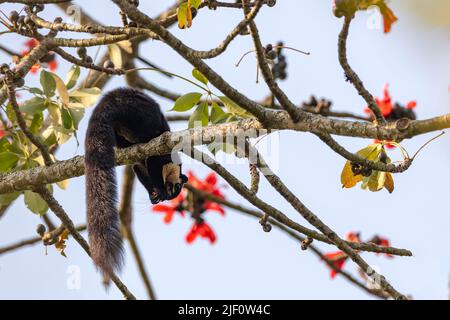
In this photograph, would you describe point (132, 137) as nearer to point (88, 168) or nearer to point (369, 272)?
point (88, 168)

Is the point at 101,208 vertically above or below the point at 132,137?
below

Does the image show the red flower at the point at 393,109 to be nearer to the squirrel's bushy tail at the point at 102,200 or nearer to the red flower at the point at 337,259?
the red flower at the point at 337,259

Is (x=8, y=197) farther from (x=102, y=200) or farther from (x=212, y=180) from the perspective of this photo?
(x=212, y=180)

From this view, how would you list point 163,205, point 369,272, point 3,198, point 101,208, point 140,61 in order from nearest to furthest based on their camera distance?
1. point 369,272
2. point 101,208
3. point 3,198
4. point 140,61
5. point 163,205

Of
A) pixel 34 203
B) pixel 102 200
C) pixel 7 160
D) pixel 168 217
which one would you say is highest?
pixel 168 217

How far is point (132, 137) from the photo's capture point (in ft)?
14.5

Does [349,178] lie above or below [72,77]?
below

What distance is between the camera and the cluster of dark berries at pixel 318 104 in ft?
17.8

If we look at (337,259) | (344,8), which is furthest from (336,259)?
(344,8)

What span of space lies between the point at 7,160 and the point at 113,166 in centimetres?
68

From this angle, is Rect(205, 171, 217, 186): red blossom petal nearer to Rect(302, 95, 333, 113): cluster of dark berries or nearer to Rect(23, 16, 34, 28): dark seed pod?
Rect(302, 95, 333, 113): cluster of dark berries

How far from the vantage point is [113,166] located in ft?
12.3
